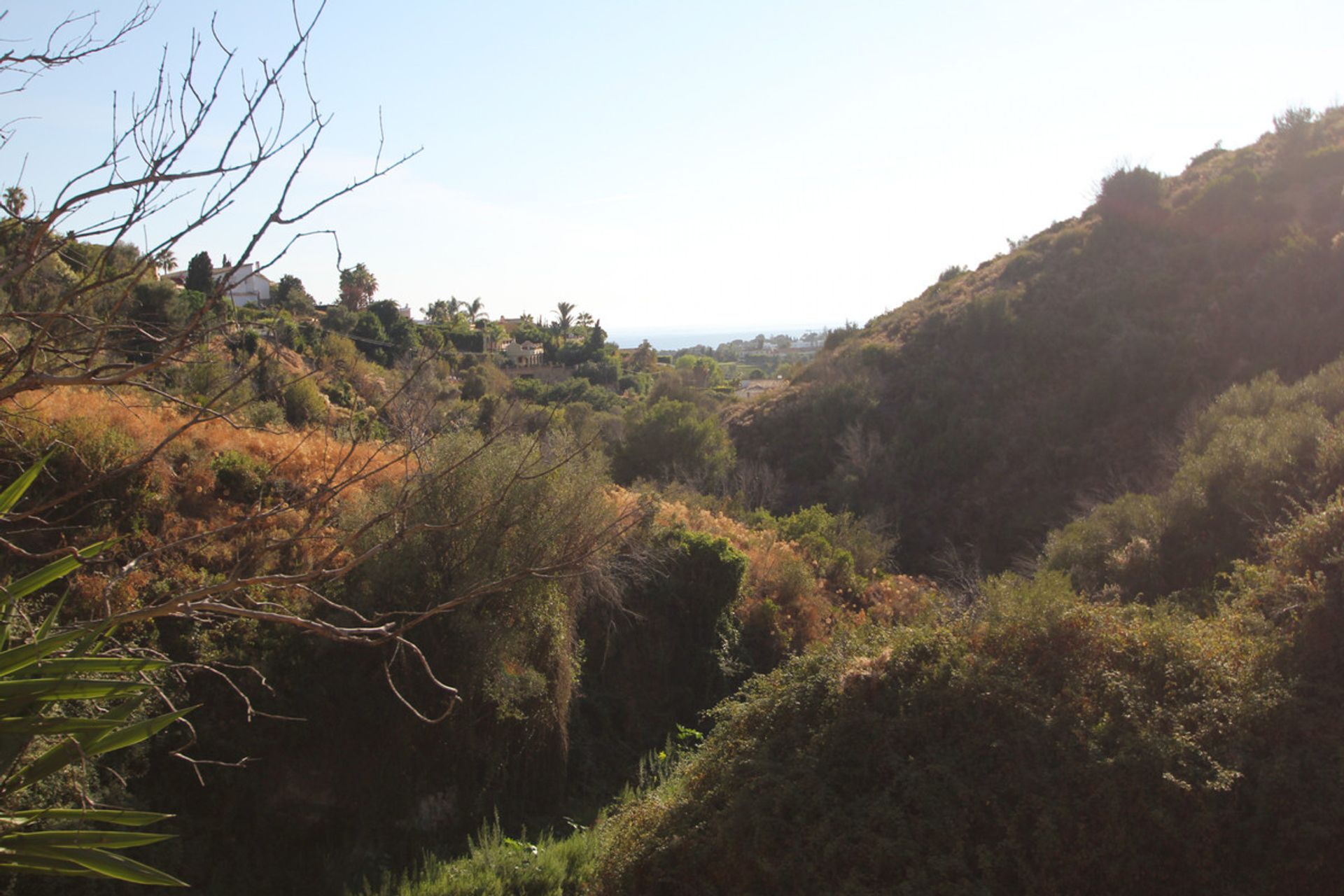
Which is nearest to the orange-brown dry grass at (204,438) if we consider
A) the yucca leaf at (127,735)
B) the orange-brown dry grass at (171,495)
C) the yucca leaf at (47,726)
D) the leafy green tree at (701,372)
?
the orange-brown dry grass at (171,495)

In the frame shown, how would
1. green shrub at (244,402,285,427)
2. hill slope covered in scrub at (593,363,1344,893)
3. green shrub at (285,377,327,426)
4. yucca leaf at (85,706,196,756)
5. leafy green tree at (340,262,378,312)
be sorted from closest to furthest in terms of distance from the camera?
yucca leaf at (85,706,196,756) < hill slope covered in scrub at (593,363,1344,893) < green shrub at (244,402,285,427) < green shrub at (285,377,327,426) < leafy green tree at (340,262,378,312)

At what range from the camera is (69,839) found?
2.95 metres

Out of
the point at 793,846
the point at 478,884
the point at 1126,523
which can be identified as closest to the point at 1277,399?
the point at 1126,523

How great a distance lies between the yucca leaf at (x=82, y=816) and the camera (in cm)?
296

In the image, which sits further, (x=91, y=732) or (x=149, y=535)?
(x=149, y=535)

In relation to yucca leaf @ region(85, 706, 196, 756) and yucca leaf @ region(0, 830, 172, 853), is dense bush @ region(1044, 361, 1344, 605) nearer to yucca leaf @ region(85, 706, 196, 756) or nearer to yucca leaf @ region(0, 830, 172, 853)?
yucca leaf @ region(85, 706, 196, 756)

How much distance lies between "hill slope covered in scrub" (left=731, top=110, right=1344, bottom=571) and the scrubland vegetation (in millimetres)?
5518

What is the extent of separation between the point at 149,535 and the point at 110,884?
15.1ft

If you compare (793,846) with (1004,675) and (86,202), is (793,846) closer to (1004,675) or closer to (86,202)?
(1004,675)

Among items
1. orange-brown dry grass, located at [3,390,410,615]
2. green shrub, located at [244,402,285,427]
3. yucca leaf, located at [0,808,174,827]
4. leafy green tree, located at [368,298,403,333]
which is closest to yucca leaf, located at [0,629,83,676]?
yucca leaf, located at [0,808,174,827]

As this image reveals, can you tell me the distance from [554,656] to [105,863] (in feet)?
30.0

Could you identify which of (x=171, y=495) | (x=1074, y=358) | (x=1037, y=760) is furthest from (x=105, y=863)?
(x=1074, y=358)

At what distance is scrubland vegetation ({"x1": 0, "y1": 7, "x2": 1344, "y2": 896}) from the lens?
3484 millimetres

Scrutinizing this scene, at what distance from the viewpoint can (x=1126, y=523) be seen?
15.4 metres
